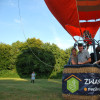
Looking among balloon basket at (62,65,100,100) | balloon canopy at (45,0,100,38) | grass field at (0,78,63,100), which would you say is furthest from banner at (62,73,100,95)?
balloon canopy at (45,0,100,38)

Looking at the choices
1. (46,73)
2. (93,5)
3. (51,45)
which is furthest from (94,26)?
(51,45)

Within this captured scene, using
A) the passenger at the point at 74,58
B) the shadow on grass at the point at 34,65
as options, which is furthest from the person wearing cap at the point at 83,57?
the shadow on grass at the point at 34,65

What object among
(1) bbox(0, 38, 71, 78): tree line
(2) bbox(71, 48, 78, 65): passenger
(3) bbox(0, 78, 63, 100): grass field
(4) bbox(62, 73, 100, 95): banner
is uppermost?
(1) bbox(0, 38, 71, 78): tree line

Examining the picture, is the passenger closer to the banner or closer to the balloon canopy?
the banner

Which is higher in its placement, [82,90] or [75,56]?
[75,56]

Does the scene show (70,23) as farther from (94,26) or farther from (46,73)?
(46,73)

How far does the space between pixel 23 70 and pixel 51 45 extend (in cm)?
708

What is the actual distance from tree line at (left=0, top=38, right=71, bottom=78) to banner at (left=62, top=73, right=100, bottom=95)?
74.9ft

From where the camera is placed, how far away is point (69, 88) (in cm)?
344

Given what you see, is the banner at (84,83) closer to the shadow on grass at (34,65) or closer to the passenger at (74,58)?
the passenger at (74,58)

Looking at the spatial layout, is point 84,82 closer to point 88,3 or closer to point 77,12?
point 77,12

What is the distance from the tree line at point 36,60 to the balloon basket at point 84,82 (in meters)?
22.8

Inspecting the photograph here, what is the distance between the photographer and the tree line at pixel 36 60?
89.1 ft

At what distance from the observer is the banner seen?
3254 millimetres
